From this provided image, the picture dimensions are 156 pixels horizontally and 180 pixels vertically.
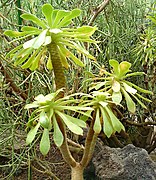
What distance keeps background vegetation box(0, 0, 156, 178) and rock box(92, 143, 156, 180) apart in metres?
0.14

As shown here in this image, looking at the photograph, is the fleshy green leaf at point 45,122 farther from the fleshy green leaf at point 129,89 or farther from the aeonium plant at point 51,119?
the fleshy green leaf at point 129,89

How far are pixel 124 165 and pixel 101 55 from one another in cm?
27

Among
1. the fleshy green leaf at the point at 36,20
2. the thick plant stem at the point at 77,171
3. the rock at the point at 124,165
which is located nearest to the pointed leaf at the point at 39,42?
the fleshy green leaf at the point at 36,20

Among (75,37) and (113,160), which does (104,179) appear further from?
(75,37)

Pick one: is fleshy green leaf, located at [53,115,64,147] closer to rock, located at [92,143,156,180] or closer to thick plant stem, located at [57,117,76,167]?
thick plant stem, located at [57,117,76,167]

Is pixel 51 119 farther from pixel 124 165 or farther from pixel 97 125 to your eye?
pixel 124 165

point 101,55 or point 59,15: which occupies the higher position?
point 59,15

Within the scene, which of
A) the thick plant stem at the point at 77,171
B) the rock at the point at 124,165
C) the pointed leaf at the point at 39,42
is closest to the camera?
the pointed leaf at the point at 39,42

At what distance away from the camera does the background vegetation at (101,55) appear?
0.76m

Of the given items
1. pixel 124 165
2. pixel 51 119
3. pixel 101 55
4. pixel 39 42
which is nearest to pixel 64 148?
pixel 51 119

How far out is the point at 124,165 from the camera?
0.72 meters

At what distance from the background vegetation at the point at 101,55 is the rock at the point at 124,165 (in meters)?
0.14

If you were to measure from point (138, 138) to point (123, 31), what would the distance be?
33 centimetres

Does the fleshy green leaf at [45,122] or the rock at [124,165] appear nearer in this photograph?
the fleshy green leaf at [45,122]
